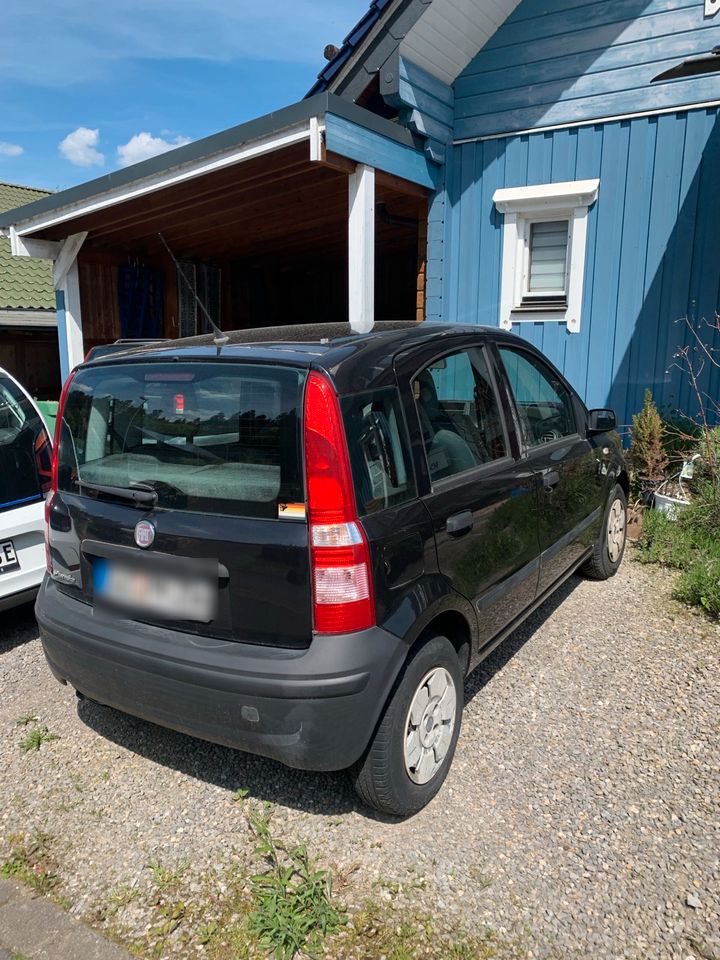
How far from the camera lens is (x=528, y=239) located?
729 cm

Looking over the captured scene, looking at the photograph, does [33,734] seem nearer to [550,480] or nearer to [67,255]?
[550,480]

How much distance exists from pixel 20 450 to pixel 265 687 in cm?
264

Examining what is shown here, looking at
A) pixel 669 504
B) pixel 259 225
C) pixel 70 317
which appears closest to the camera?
pixel 669 504

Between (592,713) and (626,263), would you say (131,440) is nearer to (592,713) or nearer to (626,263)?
(592,713)

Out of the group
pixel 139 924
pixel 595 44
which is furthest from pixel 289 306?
pixel 139 924

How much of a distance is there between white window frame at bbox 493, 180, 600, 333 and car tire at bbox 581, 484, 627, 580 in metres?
2.68

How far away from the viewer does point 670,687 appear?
3477 millimetres

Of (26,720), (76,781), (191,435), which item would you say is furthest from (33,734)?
(191,435)

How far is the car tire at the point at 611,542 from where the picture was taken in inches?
184

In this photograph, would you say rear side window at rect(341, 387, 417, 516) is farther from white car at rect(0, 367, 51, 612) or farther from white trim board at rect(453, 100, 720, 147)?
white trim board at rect(453, 100, 720, 147)

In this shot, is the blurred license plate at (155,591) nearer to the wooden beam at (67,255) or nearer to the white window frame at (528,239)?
the white window frame at (528,239)

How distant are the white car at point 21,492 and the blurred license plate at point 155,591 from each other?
1.52 metres

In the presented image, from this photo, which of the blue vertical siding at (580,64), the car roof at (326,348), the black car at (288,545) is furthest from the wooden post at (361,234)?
the black car at (288,545)

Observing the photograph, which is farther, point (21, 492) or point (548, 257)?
point (548, 257)
